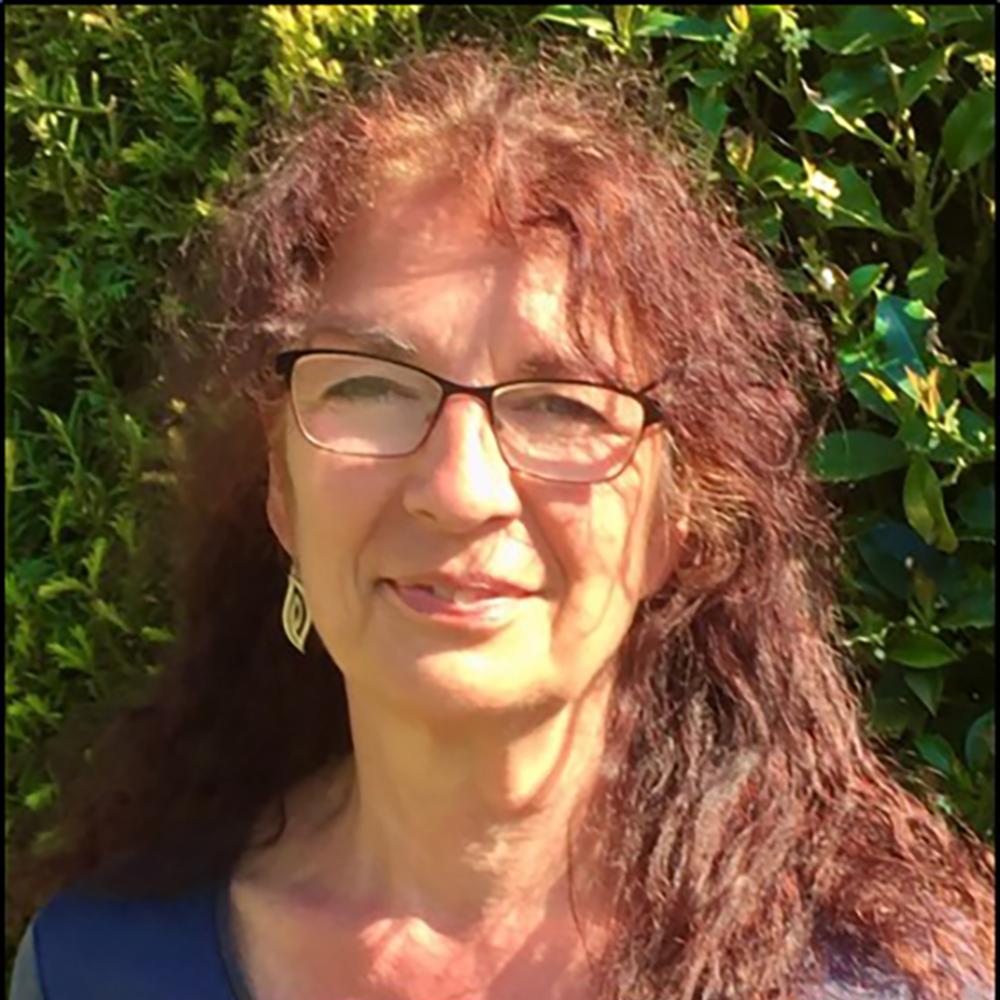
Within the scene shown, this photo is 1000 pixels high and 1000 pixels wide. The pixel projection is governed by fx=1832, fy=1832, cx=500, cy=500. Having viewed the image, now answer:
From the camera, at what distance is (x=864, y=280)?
7.00ft

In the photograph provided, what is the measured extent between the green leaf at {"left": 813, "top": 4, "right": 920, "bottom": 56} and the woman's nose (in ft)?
2.46

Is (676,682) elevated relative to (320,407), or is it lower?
lower

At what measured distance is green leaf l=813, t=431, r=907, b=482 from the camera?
7.06 ft

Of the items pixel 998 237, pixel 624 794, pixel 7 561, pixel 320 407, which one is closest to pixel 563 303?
pixel 320 407

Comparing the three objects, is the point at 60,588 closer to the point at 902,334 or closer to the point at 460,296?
the point at 460,296

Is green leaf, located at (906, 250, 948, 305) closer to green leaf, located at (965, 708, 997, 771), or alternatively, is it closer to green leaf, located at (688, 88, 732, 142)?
green leaf, located at (688, 88, 732, 142)

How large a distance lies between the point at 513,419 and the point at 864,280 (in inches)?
23.3

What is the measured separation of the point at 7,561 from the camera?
275cm

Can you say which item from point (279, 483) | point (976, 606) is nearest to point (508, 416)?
point (279, 483)

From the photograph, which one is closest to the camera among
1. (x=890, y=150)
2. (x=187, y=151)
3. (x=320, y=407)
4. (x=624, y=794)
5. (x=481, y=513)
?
(x=481, y=513)

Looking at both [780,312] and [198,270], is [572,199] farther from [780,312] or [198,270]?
[198,270]

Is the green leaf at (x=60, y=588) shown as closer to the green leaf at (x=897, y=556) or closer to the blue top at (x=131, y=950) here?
the blue top at (x=131, y=950)

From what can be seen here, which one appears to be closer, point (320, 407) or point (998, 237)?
point (320, 407)

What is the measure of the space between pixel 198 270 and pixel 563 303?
673 millimetres
